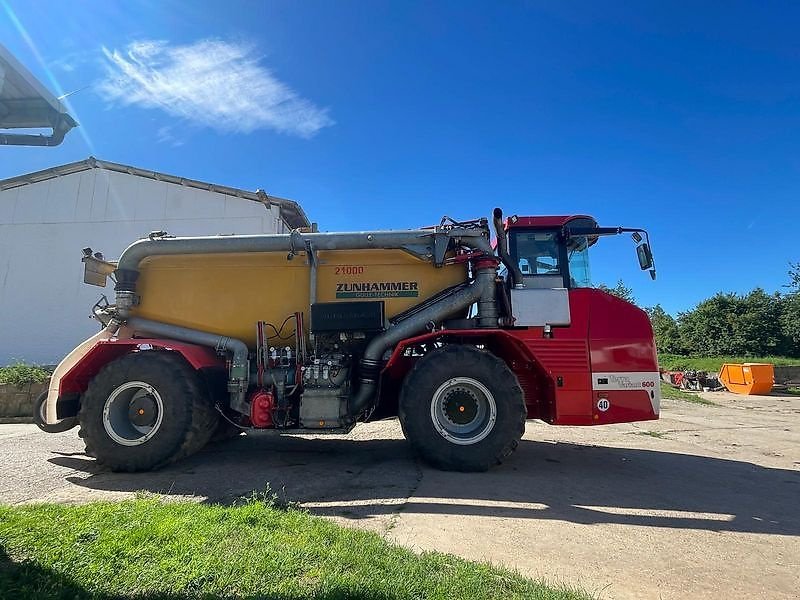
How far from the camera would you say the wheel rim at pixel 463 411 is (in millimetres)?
5320

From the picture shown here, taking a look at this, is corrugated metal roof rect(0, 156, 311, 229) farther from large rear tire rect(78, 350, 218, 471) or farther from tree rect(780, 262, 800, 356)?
tree rect(780, 262, 800, 356)

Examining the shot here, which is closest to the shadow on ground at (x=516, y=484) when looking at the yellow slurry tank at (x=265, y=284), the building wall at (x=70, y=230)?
the yellow slurry tank at (x=265, y=284)

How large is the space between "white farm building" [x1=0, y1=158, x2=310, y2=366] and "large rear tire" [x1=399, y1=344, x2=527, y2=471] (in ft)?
43.1

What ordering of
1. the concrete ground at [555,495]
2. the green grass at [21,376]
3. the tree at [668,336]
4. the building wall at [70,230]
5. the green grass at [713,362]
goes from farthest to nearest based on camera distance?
the tree at [668,336]
the green grass at [713,362]
the building wall at [70,230]
the green grass at [21,376]
the concrete ground at [555,495]

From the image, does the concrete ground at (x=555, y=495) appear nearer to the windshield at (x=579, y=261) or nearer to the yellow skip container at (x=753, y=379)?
the windshield at (x=579, y=261)

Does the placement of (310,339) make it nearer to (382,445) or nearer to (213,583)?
(382,445)

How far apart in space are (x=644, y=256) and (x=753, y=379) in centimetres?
1722

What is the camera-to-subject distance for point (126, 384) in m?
5.56

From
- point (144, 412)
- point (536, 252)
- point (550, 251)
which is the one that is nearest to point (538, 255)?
point (536, 252)

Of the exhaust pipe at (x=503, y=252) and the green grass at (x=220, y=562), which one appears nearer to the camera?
the green grass at (x=220, y=562)

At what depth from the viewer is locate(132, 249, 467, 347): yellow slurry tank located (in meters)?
6.14

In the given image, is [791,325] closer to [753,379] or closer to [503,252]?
[753,379]

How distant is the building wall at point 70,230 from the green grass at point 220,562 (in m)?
15.3

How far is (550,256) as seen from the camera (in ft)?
20.5
